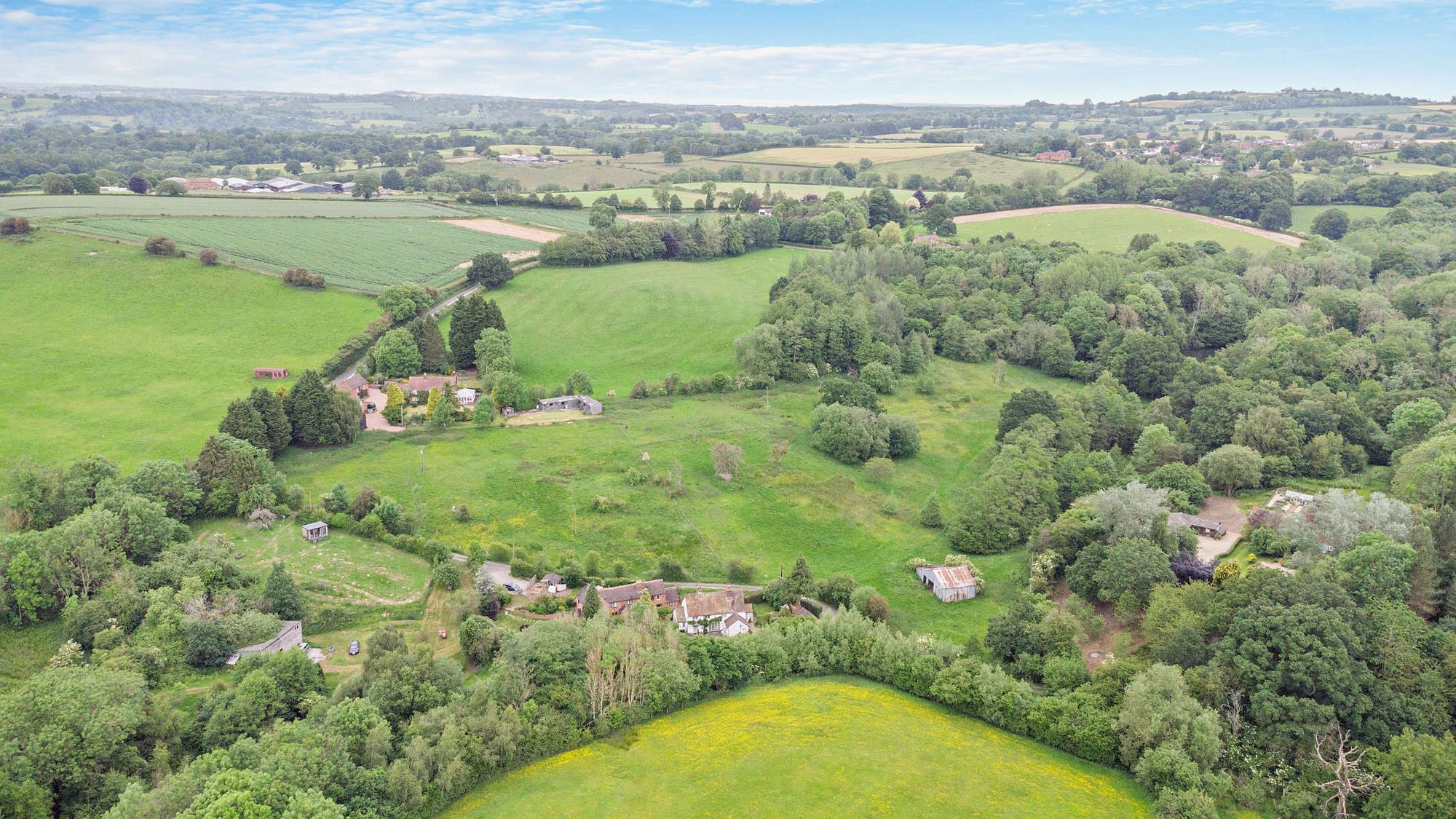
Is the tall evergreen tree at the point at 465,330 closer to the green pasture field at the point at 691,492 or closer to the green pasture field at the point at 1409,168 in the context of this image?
the green pasture field at the point at 691,492

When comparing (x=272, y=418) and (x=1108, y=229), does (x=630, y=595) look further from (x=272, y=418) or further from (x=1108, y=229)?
(x=1108, y=229)

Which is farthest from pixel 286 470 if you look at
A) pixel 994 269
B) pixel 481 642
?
pixel 994 269

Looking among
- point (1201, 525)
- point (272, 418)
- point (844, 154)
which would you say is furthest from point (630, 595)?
point (844, 154)

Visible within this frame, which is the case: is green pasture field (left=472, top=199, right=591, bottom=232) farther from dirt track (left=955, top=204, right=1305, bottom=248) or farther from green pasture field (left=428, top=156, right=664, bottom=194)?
dirt track (left=955, top=204, right=1305, bottom=248)

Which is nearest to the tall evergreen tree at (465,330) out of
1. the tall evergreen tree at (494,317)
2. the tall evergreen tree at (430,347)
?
the tall evergreen tree at (494,317)

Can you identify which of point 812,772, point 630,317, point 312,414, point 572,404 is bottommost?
point 812,772

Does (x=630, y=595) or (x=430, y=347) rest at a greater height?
(x=430, y=347)
